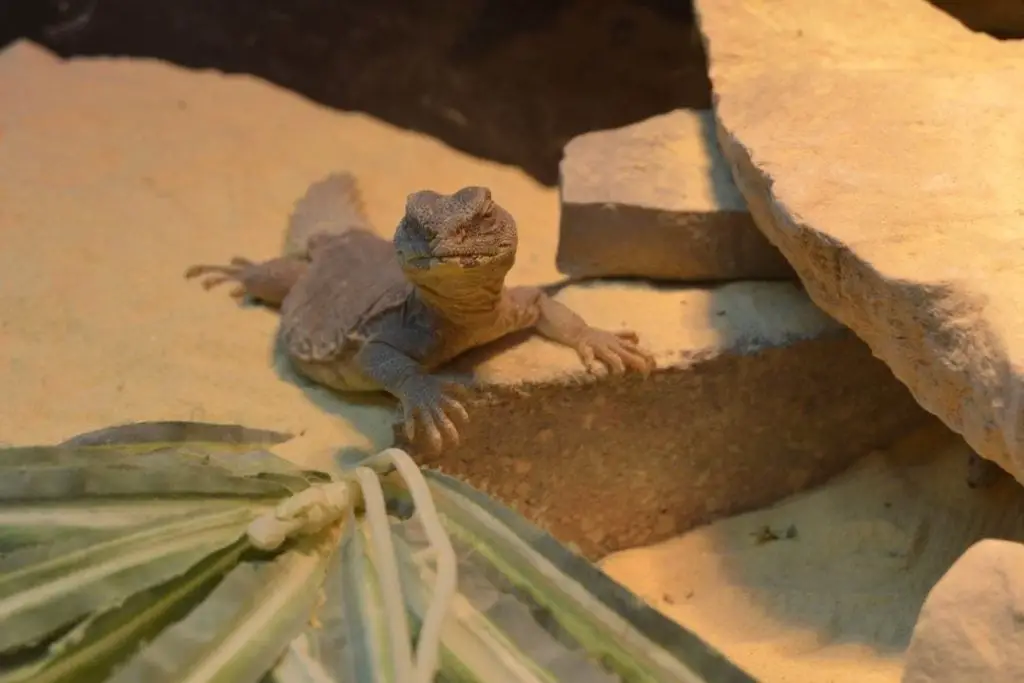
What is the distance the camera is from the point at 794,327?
244 cm

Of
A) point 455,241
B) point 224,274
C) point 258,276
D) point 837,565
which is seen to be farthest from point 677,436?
point 224,274

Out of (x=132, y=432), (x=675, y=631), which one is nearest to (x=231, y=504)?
(x=132, y=432)

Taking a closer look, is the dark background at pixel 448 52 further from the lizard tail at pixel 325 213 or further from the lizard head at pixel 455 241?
the lizard head at pixel 455 241

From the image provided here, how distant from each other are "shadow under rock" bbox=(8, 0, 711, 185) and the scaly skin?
A: 1.13 meters

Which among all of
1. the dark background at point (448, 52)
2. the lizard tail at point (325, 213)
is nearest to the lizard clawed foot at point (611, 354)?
the lizard tail at point (325, 213)

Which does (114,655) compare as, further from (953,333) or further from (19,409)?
(953,333)

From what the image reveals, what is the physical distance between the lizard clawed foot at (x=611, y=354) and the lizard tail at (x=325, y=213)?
1058 mm

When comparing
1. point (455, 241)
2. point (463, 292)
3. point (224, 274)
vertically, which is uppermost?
point (455, 241)

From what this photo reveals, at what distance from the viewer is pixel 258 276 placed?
2988 mm

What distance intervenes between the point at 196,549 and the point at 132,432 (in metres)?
0.49

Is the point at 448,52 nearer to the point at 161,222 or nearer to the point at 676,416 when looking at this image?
the point at 161,222

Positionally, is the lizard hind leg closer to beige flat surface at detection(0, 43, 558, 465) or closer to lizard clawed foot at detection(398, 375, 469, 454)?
beige flat surface at detection(0, 43, 558, 465)

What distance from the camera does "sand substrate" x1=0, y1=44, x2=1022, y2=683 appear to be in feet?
7.44

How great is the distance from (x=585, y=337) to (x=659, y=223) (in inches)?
17.3
